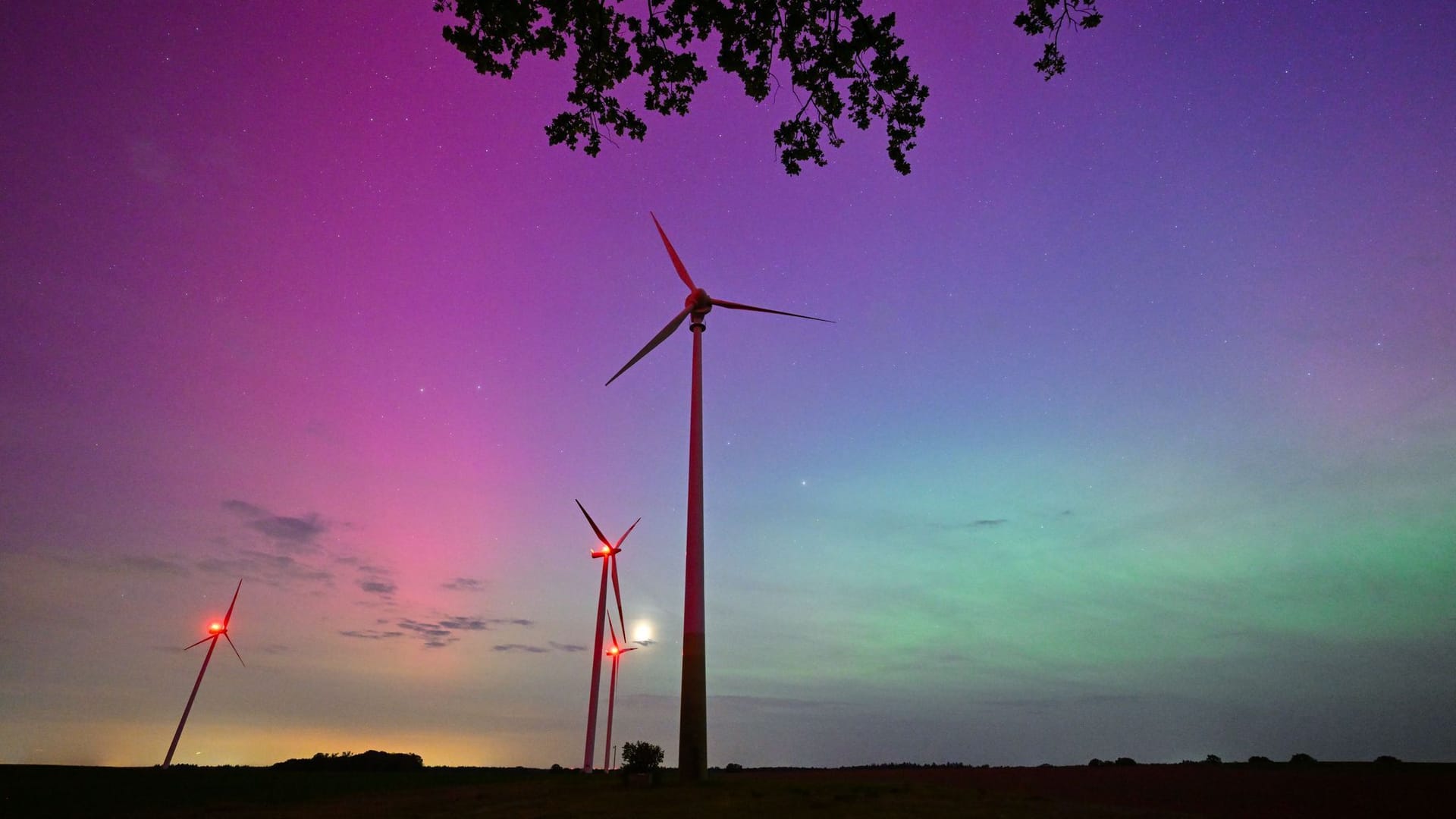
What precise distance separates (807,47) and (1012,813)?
2143cm

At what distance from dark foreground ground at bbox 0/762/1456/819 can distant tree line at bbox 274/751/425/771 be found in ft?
154

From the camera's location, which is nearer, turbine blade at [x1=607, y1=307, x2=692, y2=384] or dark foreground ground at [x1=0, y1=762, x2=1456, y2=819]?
dark foreground ground at [x1=0, y1=762, x2=1456, y2=819]

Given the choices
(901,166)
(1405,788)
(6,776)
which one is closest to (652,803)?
(901,166)

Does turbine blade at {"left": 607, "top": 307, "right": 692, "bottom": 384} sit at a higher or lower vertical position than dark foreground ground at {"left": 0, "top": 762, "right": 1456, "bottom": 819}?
higher

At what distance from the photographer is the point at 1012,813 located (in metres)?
19.8

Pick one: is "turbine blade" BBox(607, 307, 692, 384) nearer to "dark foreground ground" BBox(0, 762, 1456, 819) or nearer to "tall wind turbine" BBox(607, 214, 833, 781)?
"tall wind turbine" BBox(607, 214, 833, 781)

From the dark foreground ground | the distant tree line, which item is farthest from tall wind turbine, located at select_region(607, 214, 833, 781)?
the distant tree line

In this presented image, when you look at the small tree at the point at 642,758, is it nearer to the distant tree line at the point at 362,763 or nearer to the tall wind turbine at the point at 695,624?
the tall wind turbine at the point at 695,624

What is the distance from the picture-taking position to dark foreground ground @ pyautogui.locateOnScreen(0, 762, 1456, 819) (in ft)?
72.8

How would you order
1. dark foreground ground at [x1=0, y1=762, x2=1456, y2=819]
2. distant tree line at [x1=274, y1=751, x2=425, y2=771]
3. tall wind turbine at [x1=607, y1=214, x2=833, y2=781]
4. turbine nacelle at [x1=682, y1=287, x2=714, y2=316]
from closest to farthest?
dark foreground ground at [x1=0, y1=762, x2=1456, y2=819] → tall wind turbine at [x1=607, y1=214, x2=833, y2=781] → turbine nacelle at [x1=682, y1=287, x2=714, y2=316] → distant tree line at [x1=274, y1=751, x2=425, y2=771]

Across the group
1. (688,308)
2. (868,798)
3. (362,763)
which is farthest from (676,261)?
(362,763)

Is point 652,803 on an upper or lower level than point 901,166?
lower

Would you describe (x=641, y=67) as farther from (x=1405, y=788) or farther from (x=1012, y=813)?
(x=1405, y=788)

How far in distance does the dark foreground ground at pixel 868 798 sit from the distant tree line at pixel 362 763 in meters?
46.8
